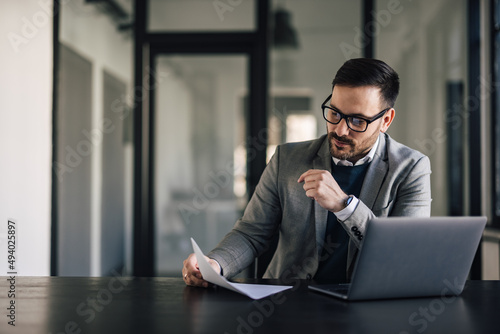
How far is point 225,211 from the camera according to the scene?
4.00 metres

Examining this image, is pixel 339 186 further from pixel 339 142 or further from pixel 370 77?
pixel 370 77

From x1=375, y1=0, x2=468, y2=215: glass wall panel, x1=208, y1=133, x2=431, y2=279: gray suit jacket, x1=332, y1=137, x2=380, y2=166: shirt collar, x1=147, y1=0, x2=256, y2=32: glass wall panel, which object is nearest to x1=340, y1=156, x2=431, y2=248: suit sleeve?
x1=208, y1=133, x2=431, y2=279: gray suit jacket

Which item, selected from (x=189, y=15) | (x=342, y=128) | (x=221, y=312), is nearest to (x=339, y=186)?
(x=342, y=128)

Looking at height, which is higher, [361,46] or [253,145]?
[361,46]

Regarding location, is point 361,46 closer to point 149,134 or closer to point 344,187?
point 149,134

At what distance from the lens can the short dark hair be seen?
5.83ft

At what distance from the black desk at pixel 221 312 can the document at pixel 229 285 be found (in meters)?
0.02

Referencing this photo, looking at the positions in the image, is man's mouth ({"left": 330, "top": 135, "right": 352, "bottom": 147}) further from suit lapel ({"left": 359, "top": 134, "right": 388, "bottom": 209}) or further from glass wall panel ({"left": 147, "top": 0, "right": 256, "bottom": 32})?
glass wall panel ({"left": 147, "top": 0, "right": 256, "bottom": 32})

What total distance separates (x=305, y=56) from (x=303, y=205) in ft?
7.49

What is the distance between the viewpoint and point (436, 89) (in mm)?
3770

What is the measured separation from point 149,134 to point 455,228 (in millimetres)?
3166

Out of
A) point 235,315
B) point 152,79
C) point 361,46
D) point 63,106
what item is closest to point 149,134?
point 152,79

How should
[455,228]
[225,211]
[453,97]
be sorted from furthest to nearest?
[225,211] < [453,97] < [455,228]

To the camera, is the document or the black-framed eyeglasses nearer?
the document
